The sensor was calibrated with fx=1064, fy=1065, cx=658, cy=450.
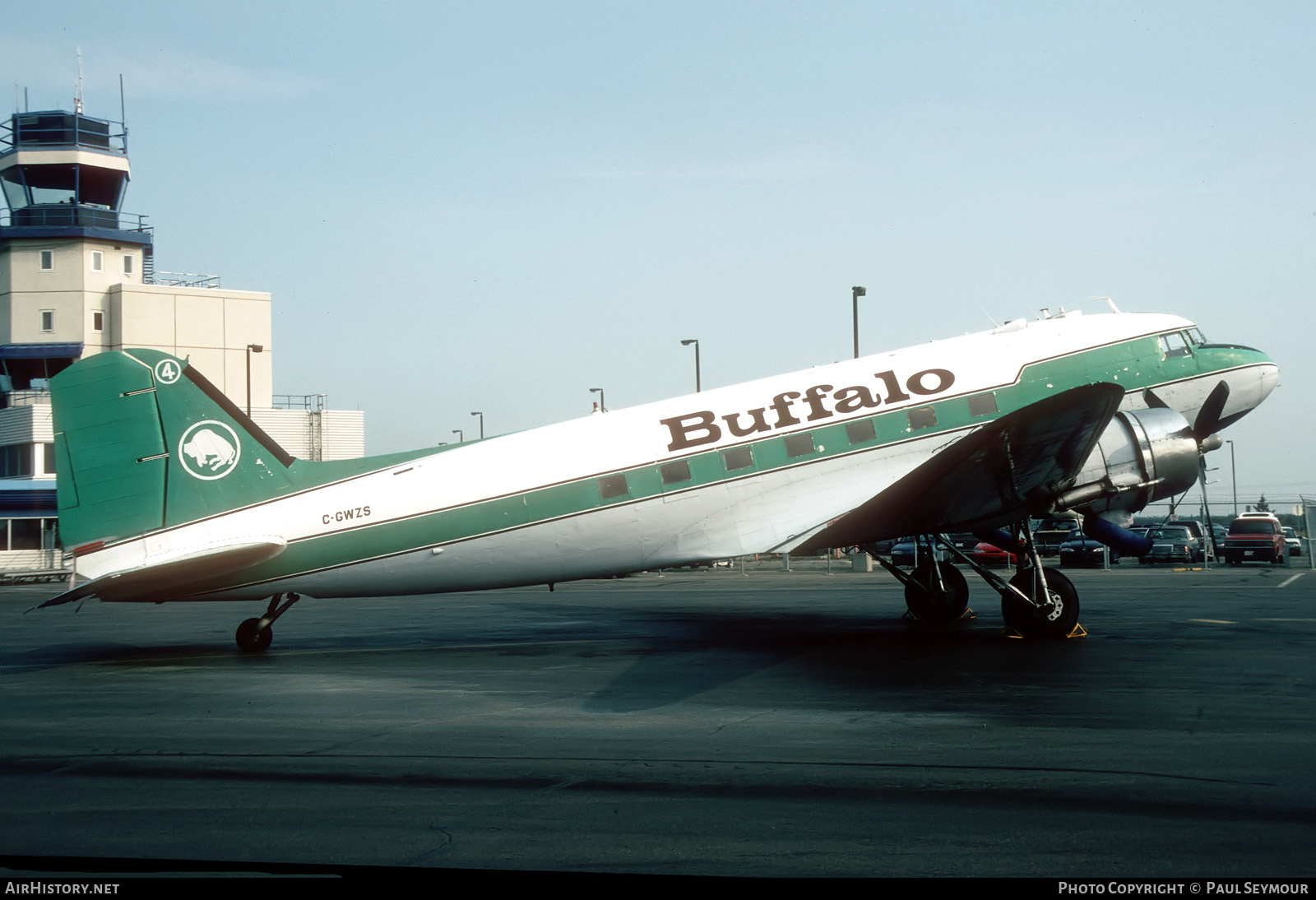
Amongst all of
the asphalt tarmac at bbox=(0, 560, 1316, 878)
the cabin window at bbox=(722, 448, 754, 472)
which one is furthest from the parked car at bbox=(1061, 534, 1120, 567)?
the cabin window at bbox=(722, 448, 754, 472)

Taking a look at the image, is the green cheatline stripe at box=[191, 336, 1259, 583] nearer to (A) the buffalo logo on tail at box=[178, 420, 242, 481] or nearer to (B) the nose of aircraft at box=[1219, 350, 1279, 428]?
(B) the nose of aircraft at box=[1219, 350, 1279, 428]

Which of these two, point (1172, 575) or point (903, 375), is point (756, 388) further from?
point (1172, 575)

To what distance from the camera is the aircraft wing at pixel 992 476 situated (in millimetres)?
12383

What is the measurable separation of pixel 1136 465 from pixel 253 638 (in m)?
12.8

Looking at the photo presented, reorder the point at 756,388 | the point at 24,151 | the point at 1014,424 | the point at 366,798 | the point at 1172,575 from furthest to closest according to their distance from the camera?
the point at 24,151, the point at 1172,575, the point at 756,388, the point at 1014,424, the point at 366,798

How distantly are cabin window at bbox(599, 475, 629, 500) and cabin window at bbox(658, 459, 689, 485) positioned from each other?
588mm

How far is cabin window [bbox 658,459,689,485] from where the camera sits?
15.3 m

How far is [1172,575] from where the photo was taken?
32.0m

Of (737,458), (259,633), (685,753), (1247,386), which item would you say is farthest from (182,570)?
(1247,386)

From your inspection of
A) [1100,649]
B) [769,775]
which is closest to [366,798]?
[769,775]

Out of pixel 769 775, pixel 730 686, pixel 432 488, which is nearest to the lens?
pixel 769 775

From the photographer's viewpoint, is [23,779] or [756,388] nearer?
[23,779]

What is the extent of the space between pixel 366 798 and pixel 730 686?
5314mm

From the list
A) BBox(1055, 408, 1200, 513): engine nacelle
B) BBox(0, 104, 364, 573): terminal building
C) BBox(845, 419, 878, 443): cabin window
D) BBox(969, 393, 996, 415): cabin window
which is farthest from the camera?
BBox(0, 104, 364, 573): terminal building
